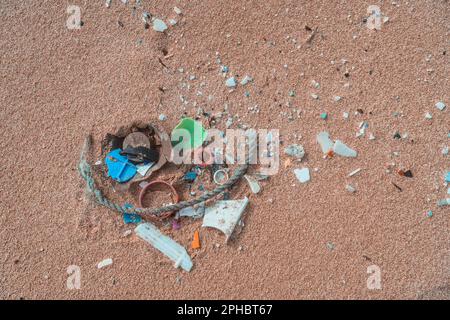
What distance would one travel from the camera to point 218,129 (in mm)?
2094

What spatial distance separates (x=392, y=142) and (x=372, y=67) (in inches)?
15.4

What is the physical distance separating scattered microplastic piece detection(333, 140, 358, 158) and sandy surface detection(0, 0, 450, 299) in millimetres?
Answer: 37

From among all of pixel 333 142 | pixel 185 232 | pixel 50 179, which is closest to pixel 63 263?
pixel 50 179

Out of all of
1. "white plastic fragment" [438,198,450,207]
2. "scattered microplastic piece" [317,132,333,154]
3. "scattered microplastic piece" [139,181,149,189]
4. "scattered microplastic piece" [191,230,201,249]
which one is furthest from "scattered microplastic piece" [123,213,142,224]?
"white plastic fragment" [438,198,450,207]

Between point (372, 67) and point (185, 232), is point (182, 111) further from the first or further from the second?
point (372, 67)

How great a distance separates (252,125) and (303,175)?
351 mm

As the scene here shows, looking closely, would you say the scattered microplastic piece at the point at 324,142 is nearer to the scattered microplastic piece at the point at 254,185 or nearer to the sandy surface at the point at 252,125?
the sandy surface at the point at 252,125

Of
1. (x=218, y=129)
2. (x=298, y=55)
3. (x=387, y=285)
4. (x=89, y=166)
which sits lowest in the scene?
(x=387, y=285)

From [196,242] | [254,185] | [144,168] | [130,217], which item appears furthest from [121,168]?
[254,185]

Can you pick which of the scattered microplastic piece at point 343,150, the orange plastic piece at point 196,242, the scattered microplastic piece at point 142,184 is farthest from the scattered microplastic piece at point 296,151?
the scattered microplastic piece at point 142,184

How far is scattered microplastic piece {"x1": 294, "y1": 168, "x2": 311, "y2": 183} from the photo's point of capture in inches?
79.7

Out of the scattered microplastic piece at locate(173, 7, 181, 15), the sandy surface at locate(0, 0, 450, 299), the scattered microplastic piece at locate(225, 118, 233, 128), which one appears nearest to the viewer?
the sandy surface at locate(0, 0, 450, 299)

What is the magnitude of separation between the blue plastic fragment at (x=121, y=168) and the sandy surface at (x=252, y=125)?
165mm

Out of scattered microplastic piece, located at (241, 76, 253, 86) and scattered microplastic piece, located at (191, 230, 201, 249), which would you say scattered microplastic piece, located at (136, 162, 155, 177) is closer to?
scattered microplastic piece, located at (191, 230, 201, 249)
